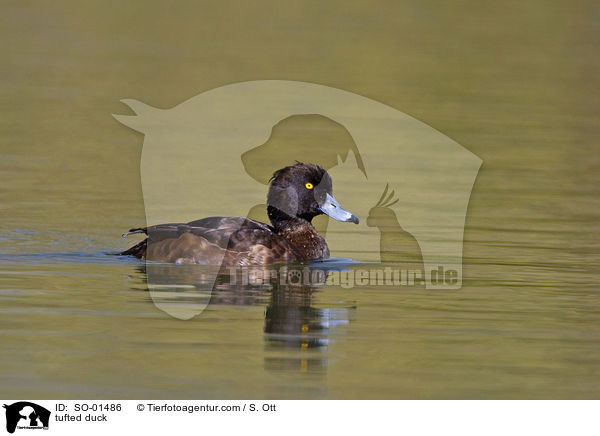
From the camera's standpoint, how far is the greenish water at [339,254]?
318 inches

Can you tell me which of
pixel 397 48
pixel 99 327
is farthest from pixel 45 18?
pixel 99 327

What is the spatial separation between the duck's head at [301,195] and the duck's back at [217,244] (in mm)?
340

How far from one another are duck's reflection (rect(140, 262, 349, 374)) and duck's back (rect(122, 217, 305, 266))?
0.13m

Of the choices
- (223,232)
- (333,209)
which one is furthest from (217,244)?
(333,209)

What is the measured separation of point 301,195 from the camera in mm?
11945

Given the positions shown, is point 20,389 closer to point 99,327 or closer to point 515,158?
point 99,327

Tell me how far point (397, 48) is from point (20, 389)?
22.1 metres

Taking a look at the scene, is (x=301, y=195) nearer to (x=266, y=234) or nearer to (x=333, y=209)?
(x=333, y=209)

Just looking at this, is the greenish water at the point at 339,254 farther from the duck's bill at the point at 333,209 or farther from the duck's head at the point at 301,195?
the duck's head at the point at 301,195

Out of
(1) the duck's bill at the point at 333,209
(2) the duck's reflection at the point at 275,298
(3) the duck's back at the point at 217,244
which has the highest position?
(1) the duck's bill at the point at 333,209

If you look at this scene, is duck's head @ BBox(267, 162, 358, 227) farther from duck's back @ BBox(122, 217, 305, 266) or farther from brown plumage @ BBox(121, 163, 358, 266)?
duck's back @ BBox(122, 217, 305, 266)

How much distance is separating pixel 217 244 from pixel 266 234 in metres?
0.55
